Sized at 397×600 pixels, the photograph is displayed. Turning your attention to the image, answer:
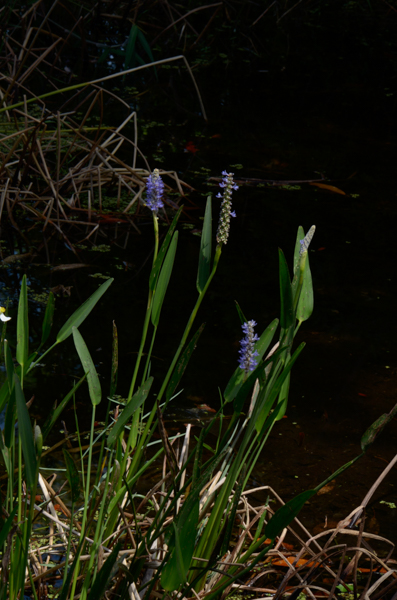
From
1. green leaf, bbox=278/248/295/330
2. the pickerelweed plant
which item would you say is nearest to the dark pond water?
the pickerelweed plant

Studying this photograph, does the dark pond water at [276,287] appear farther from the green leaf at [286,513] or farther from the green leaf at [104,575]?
the green leaf at [104,575]

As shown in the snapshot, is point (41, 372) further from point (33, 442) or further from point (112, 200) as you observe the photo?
point (112, 200)

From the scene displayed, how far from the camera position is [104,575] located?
0.84m

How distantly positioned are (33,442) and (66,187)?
228 centimetres

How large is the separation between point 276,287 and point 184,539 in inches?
72.2

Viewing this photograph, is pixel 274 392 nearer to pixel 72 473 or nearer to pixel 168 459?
pixel 168 459

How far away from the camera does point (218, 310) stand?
7.91 ft

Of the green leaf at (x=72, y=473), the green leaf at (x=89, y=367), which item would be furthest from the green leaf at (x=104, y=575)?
the green leaf at (x=89, y=367)

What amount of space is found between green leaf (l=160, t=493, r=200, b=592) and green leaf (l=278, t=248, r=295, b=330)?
29cm

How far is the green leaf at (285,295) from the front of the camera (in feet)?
3.03

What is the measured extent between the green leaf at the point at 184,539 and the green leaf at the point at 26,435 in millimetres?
187

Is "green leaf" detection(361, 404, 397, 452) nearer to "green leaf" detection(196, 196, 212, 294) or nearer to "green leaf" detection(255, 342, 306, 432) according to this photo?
"green leaf" detection(255, 342, 306, 432)

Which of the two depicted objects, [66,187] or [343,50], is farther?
[343,50]

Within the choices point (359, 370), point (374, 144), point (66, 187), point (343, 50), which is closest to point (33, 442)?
point (359, 370)
